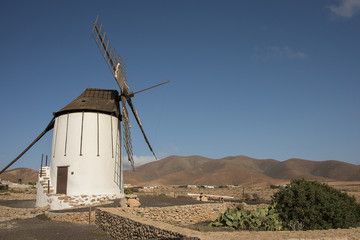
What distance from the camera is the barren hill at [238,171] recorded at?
82.6 metres

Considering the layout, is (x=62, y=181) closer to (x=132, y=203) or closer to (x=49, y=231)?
(x=132, y=203)

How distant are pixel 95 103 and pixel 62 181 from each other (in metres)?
6.27

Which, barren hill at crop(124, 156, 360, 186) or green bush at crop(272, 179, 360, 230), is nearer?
green bush at crop(272, 179, 360, 230)

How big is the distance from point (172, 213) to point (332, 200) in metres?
8.22

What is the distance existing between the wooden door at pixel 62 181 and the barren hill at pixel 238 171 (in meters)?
50.6

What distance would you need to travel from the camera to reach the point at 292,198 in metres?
10.9

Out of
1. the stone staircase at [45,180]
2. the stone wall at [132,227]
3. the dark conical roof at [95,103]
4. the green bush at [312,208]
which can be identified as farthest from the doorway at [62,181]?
the green bush at [312,208]

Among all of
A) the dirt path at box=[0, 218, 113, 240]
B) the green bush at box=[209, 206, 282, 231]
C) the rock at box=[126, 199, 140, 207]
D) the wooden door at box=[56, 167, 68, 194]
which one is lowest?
the dirt path at box=[0, 218, 113, 240]

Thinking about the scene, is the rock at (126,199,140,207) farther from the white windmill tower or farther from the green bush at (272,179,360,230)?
the green bush at (272,179,360,230)

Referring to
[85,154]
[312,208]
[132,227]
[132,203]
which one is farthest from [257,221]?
[85,154]

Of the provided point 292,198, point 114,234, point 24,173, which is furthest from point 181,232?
point 24,173

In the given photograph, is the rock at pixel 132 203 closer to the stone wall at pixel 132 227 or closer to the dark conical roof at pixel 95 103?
the stone wall at pixel 132 227

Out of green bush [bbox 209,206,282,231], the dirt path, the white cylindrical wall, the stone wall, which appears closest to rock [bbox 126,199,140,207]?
the stone wall

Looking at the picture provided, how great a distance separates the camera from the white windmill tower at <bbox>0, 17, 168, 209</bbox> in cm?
1892
